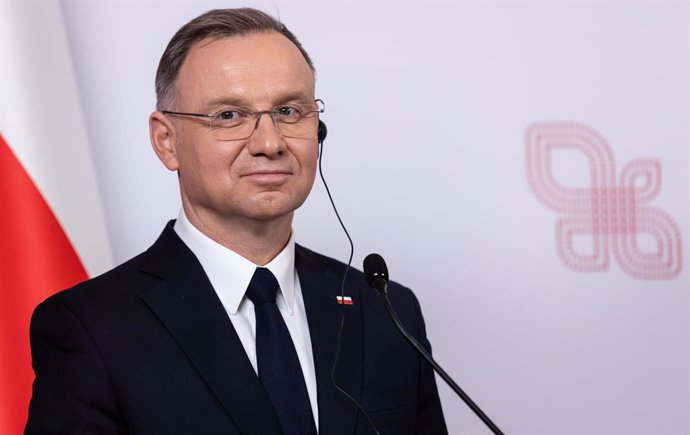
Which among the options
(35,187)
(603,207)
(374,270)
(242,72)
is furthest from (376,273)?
(603,207)

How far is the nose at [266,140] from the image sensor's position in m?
1.91

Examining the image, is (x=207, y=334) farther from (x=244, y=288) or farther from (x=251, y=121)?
(x=251, y=121)

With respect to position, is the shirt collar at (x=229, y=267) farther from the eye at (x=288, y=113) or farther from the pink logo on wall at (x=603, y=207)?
the pink logo on wall at (x=603, y=207)

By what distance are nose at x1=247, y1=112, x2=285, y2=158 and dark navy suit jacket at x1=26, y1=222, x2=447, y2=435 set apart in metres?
0.27

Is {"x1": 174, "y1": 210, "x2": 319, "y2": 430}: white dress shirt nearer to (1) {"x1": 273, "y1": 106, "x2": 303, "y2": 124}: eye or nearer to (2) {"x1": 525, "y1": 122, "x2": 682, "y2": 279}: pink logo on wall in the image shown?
(1) {"x1": 273, "y1": 106, "x2": 303, "y2": 124}: eye

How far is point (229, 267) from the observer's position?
1981 mm

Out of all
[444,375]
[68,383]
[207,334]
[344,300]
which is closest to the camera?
[444,375]

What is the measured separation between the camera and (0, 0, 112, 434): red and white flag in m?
2.28

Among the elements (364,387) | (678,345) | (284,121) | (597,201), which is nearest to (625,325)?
(678,345)

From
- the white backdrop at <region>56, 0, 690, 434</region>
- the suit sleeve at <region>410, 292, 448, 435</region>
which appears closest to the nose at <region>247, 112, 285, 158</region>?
the suit sleeve at <region>410, 292, 448, 435</region>

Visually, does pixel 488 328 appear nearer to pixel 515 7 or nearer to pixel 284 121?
pixel 515 7

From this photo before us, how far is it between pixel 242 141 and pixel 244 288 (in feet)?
0.98

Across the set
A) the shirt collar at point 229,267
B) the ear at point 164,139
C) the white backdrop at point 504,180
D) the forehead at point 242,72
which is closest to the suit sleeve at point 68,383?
the shirt collar at point 229,267

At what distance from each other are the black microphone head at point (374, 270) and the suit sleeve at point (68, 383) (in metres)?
0.52
